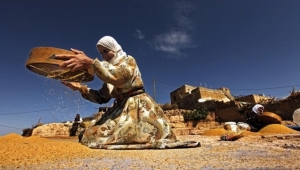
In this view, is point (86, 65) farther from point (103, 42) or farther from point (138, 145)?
point (138, 145)

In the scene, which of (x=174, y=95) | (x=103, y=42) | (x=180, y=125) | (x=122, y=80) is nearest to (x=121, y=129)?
(x=122, y=80)

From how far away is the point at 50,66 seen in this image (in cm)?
237

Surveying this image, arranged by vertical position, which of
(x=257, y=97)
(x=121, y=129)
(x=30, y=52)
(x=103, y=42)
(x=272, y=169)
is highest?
(x=257, y=97)

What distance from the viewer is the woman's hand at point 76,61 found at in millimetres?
2123

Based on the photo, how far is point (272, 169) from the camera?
95 cm

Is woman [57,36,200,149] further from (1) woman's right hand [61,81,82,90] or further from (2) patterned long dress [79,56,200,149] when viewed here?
(1) woman's right hand [61,81,82,90]

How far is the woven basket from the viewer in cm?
224

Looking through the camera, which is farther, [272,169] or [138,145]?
[138,145]

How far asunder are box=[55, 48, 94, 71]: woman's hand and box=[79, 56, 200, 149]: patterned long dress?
129 mm

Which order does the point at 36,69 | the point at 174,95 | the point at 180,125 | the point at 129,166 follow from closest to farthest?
1. the point at 129,166
2. the point at 36,69
3. the point at 180,125
4. the point at 174,95

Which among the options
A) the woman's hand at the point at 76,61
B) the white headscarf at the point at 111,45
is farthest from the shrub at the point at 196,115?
the woman's hand at the point at 76,61

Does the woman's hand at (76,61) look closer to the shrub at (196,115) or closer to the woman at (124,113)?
the woman at (124,113)

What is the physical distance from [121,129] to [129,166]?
1.14m

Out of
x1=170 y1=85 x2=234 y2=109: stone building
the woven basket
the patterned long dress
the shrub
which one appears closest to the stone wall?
the shrub
